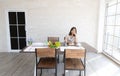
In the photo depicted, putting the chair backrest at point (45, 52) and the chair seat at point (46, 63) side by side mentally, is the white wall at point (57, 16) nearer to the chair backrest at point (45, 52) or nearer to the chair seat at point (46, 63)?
the chair seat at point (46, 63)

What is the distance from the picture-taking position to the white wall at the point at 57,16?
221 inches

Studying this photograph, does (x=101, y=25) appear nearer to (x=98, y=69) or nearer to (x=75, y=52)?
(x=98, y=69)

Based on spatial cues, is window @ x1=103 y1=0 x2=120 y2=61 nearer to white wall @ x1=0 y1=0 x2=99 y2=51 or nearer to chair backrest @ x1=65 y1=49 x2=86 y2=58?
white wall @ x1=0 y1=0 x2=99 y2=51

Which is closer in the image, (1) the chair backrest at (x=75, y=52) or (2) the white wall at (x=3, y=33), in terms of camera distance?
(1) the chair backrest at (x=75, y=52)

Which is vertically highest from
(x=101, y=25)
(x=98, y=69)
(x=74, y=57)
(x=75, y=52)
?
(x=101, y=25)

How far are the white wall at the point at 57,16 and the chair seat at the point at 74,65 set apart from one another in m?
2.77

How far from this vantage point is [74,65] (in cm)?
287

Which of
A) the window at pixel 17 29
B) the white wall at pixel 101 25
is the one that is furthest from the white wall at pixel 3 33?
the white wall at pixel 101 25

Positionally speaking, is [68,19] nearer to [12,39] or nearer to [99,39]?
[99,39]

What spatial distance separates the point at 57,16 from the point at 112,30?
7.52 feet

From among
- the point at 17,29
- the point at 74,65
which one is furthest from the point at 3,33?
the point at 74,65

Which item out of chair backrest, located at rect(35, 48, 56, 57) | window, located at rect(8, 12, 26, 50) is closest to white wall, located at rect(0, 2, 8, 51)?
window, located at rect(8, 12, 26, 50)

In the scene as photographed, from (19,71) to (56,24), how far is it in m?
2.69

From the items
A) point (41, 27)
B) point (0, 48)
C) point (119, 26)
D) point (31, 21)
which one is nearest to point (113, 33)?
point (119, 26)
